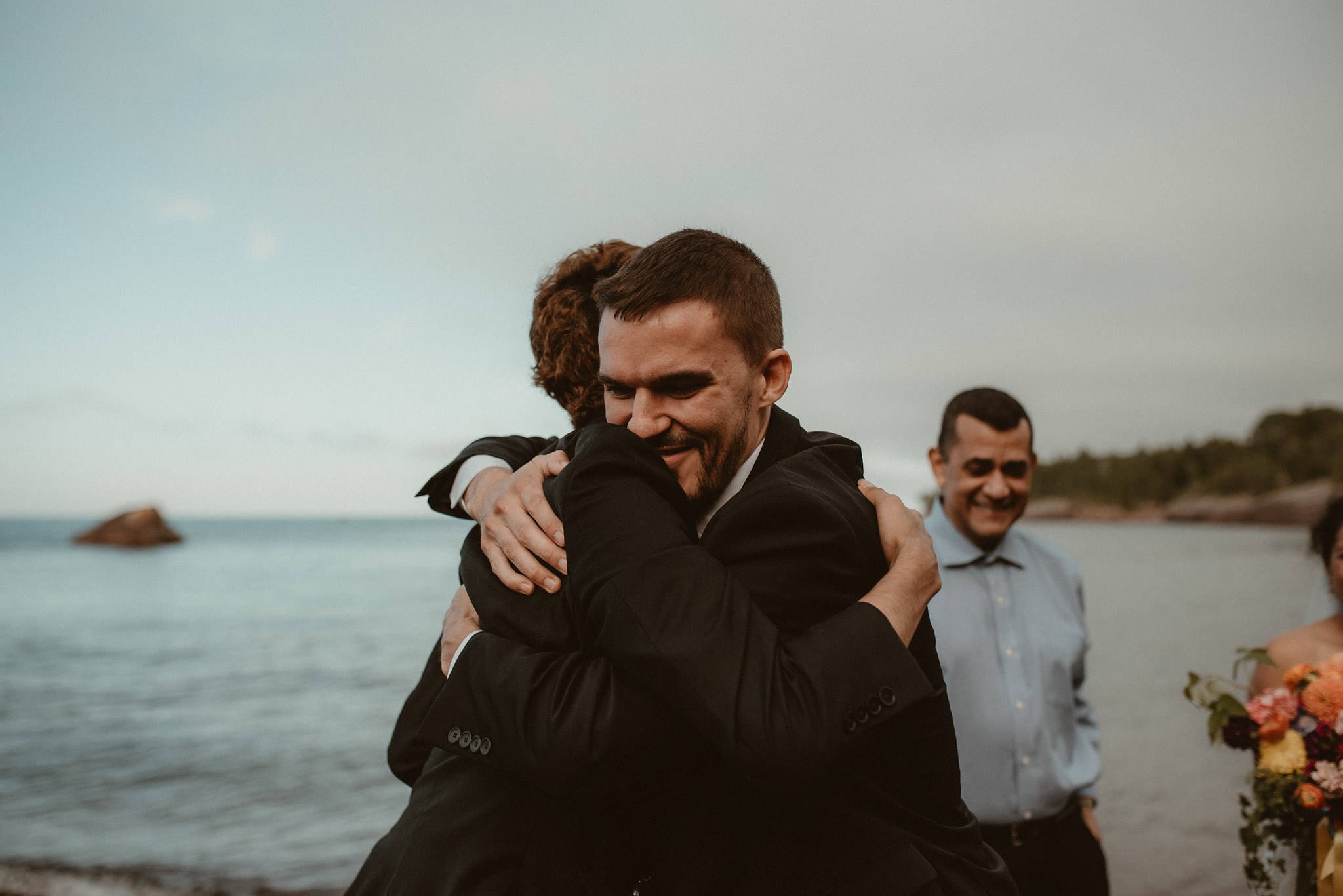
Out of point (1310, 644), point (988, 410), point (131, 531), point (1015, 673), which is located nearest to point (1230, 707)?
point (1015, 673)

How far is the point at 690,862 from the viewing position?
1.53 m

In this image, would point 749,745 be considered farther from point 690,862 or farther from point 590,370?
point 590,370

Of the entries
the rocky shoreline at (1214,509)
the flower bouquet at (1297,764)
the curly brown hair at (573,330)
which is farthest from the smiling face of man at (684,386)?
the rocky shoreline at (1214,509)

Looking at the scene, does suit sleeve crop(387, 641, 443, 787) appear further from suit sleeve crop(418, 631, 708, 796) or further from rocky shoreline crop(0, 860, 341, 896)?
rocky shoreline crop(0, 860, 341, 896)

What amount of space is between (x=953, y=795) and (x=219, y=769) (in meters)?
10.5

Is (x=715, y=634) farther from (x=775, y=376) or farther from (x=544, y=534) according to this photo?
(x=775, y=376)

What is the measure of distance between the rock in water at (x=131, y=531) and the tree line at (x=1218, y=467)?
85.1 metres

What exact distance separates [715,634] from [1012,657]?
3.04 meters

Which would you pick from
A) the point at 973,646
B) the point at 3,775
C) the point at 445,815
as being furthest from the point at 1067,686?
the point at 3,775

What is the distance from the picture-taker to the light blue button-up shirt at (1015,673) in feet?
11.9

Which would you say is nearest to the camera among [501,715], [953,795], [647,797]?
[501,715]

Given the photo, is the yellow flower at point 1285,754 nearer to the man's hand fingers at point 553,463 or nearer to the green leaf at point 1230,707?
the green leaf at point 1230,707

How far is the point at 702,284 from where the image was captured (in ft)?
5.56

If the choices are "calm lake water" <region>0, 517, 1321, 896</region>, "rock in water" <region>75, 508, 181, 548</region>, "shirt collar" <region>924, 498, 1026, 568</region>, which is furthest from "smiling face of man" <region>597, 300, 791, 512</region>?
"rock in water" <region>75, 508, 181, 548</region>
